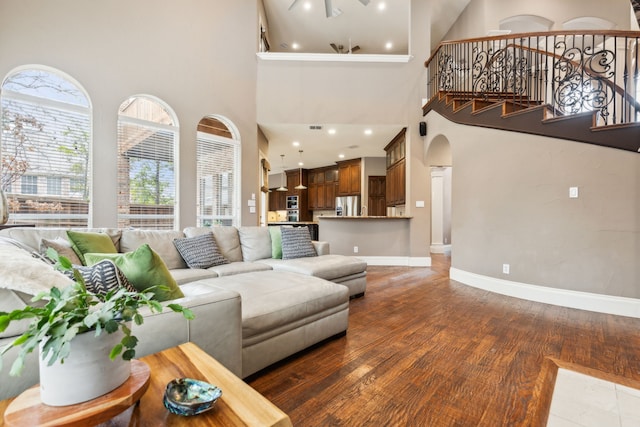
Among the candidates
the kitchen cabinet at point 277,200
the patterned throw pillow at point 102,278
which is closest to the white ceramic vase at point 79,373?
the patterned throw pillow at point 102,278

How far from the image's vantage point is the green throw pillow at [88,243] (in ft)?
7.14

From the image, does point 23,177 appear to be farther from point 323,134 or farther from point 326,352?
point 323,134

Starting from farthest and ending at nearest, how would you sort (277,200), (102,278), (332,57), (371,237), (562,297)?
(277,200)
(371,237)
(332,57)
(562,297)
(102,278)

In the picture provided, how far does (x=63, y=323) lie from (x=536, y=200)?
421 centimetres

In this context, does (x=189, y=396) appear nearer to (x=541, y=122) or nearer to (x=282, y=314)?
(x=282, y=314)

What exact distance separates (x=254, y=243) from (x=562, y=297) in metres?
3.60

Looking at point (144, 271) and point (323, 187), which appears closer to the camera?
point (144, 271)

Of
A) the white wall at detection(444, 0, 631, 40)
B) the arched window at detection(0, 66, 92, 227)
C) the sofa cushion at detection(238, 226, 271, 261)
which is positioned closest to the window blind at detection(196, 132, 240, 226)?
the arched window at detection(0, 66, 92, 227)

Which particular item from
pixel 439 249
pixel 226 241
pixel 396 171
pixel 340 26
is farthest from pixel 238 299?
pixel 340 26

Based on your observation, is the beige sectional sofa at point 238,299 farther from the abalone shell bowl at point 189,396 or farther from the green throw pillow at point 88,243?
the abalone shell bowl at point 189,396

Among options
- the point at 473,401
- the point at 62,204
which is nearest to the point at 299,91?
the point at 62,204

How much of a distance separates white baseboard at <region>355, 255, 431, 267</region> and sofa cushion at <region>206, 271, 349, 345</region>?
11.3 feet

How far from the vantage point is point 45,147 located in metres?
3.49

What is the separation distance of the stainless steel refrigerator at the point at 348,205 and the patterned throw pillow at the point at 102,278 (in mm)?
7451
